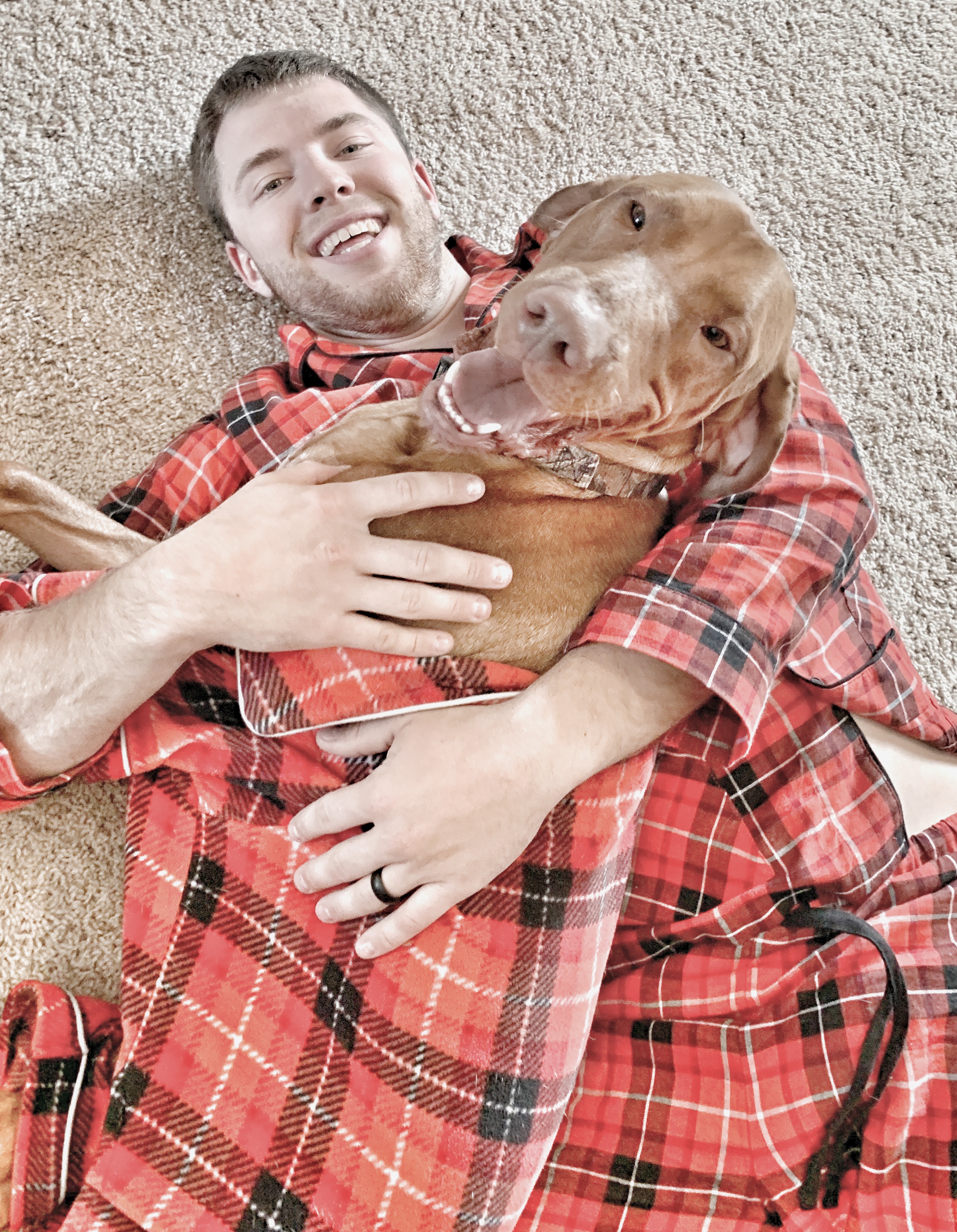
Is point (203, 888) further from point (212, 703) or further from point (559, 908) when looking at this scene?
point (559, 908)

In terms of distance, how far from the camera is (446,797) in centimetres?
143

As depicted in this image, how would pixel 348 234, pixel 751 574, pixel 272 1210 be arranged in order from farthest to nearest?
pixel 348 234, pixel 751 574, pixel 272 1210

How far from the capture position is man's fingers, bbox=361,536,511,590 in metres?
1.47

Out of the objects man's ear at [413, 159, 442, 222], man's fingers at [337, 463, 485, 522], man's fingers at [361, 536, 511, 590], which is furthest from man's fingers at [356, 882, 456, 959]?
man's ear at [413, 159, 442, 222]

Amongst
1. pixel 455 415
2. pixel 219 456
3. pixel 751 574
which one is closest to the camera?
pixel 455 415

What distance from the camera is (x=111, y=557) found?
5.83 feet

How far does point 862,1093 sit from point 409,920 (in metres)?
0.86

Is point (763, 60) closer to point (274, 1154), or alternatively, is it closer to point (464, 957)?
point (464, 957)

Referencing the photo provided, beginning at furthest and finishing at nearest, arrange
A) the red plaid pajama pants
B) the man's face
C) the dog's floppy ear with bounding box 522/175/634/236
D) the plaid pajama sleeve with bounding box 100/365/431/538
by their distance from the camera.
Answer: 1. the man's face
2. the plaid pajama sleeve with bounding box 100/365/431/538
3. the dog's floppy ear with bounding box 522/175/634/236
4. the red plaid pajama pants

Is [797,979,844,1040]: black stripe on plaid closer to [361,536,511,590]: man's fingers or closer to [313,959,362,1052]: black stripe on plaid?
[313,959,362,1052]: black stripe on plaid

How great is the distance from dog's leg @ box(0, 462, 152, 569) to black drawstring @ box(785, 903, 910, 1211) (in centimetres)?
156

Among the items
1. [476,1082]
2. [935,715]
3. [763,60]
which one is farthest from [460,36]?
[476,1082]

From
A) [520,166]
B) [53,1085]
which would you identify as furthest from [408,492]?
[520,166]

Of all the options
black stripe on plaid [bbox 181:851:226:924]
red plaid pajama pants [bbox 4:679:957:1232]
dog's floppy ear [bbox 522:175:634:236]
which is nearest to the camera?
red plaid pajama pants [bbox 4:679:957:1232]
